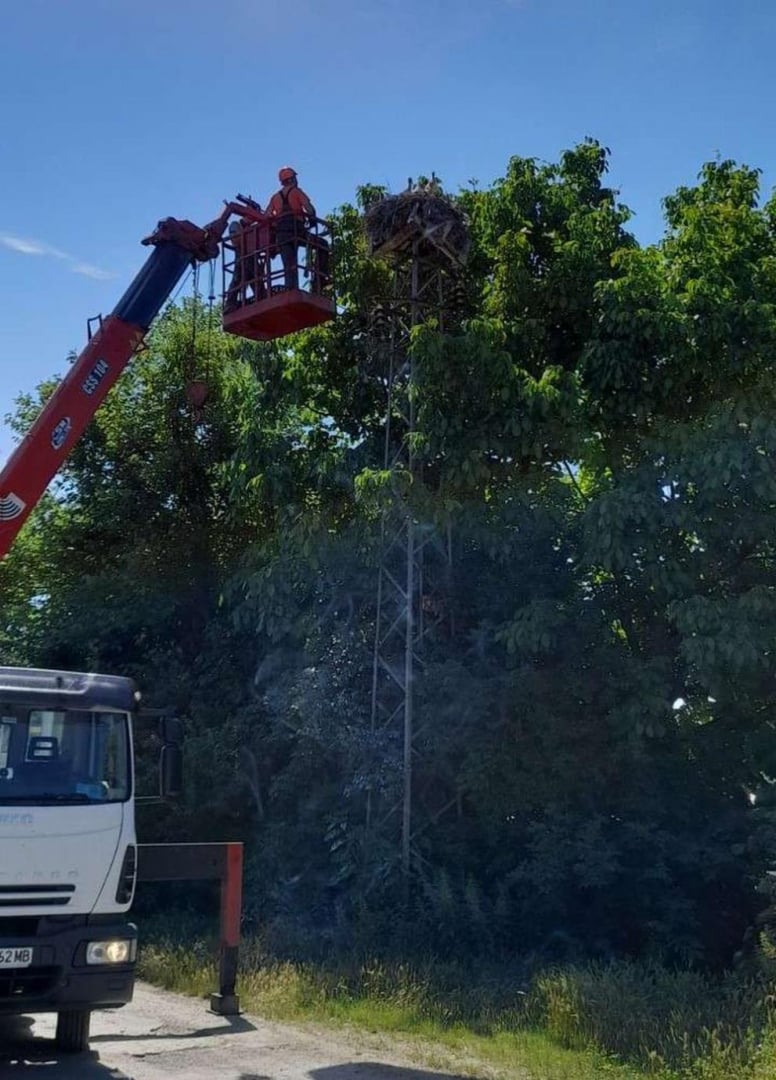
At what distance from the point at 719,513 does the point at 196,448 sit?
33.3 feet

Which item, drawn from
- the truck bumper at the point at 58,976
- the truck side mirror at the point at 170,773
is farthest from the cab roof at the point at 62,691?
the truck bumper at the point at 58,976

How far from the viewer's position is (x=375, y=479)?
13.9 m

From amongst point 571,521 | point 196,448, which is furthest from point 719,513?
point 196,448

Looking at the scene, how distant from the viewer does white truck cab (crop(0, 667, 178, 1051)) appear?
24.1 ft

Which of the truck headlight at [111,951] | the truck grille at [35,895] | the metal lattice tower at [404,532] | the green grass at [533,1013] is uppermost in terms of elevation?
the metal lattice tower at [404,532]

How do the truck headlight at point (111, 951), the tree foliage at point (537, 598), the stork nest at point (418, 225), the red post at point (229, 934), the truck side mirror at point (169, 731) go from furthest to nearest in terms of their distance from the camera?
the stork nest at point (418, 225) → the tree foliage at point (537, 598) → the red post at point (229, 934) → the truck side mirror at point (169, 731) → the truck headlight at point (111, 951)

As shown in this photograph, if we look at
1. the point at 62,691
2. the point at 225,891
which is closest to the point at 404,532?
the point at 225,891

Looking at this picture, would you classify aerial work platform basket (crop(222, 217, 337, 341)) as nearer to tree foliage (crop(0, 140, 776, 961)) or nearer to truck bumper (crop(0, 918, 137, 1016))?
tree foliage (crop(0, 140, 776, 961))

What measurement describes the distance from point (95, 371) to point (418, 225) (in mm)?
4267

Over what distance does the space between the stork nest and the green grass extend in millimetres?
8358

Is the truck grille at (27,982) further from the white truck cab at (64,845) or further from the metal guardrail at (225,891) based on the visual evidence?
the metal guardrail at (225,891)

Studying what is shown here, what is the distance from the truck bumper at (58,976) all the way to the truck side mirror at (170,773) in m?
1.18

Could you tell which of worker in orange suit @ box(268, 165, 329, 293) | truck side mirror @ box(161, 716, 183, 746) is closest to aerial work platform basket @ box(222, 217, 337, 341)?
worker in orange suit @ box(268, 165, 329, 293)

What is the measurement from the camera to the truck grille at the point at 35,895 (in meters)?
7.32
